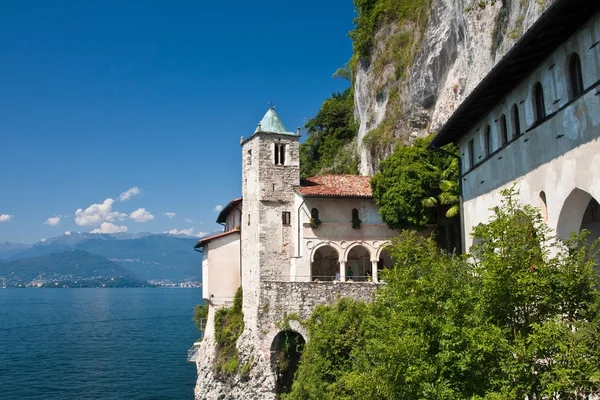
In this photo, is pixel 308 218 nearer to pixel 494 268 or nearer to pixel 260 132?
pixel 260 132

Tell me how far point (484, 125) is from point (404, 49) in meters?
26.7

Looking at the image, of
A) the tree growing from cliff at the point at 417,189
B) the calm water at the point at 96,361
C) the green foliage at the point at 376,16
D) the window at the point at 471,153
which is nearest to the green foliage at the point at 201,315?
the calm water at the point at 96,361

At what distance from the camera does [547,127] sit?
46.9 feet

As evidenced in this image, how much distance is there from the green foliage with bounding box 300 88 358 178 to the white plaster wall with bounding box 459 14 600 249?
39.1 meters

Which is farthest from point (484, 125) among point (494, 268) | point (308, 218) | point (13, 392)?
point (13, 392)

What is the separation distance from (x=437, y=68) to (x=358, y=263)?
48.5 feet

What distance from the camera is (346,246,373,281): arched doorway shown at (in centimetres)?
3747

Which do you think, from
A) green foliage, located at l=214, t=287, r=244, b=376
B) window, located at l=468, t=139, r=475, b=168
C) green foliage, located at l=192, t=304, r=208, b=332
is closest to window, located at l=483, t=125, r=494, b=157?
window, located at l=468, t=139, r=475, b=168

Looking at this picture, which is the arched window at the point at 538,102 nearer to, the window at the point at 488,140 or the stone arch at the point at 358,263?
the window at the point at 488,140

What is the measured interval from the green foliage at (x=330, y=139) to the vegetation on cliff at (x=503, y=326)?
1765 inches

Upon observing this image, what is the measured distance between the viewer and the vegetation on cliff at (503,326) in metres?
8.79

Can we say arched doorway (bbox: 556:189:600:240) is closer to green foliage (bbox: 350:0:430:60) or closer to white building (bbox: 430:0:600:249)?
white building (bbox: 430:0:600:249)

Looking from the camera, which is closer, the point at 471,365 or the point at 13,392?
the point at 471,365

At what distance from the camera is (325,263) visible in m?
37.3
